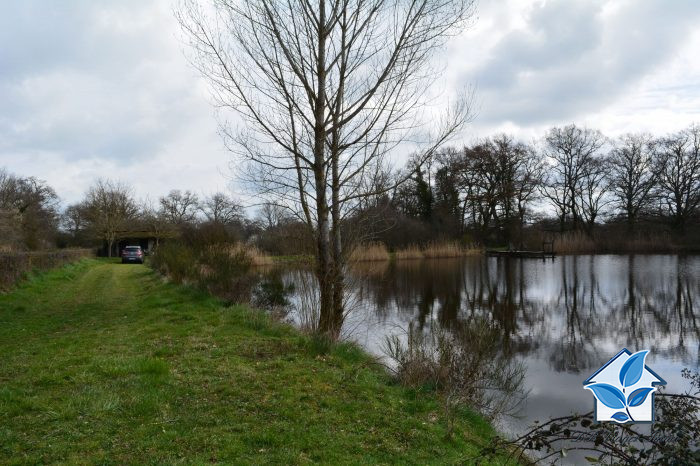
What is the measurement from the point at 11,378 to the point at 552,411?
6.91 meters

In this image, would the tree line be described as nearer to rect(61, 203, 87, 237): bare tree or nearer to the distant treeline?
the distant treeline

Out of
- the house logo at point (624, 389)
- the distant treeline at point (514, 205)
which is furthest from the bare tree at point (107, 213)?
the house logo at point (624, 389)

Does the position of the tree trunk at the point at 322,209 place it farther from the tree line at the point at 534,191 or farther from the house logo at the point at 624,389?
the tree line at the point at 534,191

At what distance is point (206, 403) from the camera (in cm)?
498

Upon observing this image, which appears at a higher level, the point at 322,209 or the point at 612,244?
the point at 322,209

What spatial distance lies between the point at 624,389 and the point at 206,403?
3965mm

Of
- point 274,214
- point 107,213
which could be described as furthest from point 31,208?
point 274,214

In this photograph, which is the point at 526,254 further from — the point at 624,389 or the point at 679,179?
the point at 624,389

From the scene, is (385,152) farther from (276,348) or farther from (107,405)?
(107,405)

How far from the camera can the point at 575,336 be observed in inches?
472

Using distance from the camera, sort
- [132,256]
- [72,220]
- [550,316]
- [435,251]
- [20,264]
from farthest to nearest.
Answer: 1. [72,220]
2. [435,251]
3. [132,256]
4. [20,264]
5. [550,316]

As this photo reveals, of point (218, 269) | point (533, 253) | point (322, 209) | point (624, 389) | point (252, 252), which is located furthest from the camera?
point (533, 253)

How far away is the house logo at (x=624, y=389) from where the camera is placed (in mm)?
2040

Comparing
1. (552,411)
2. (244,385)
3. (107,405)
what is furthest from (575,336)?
(107,405)
